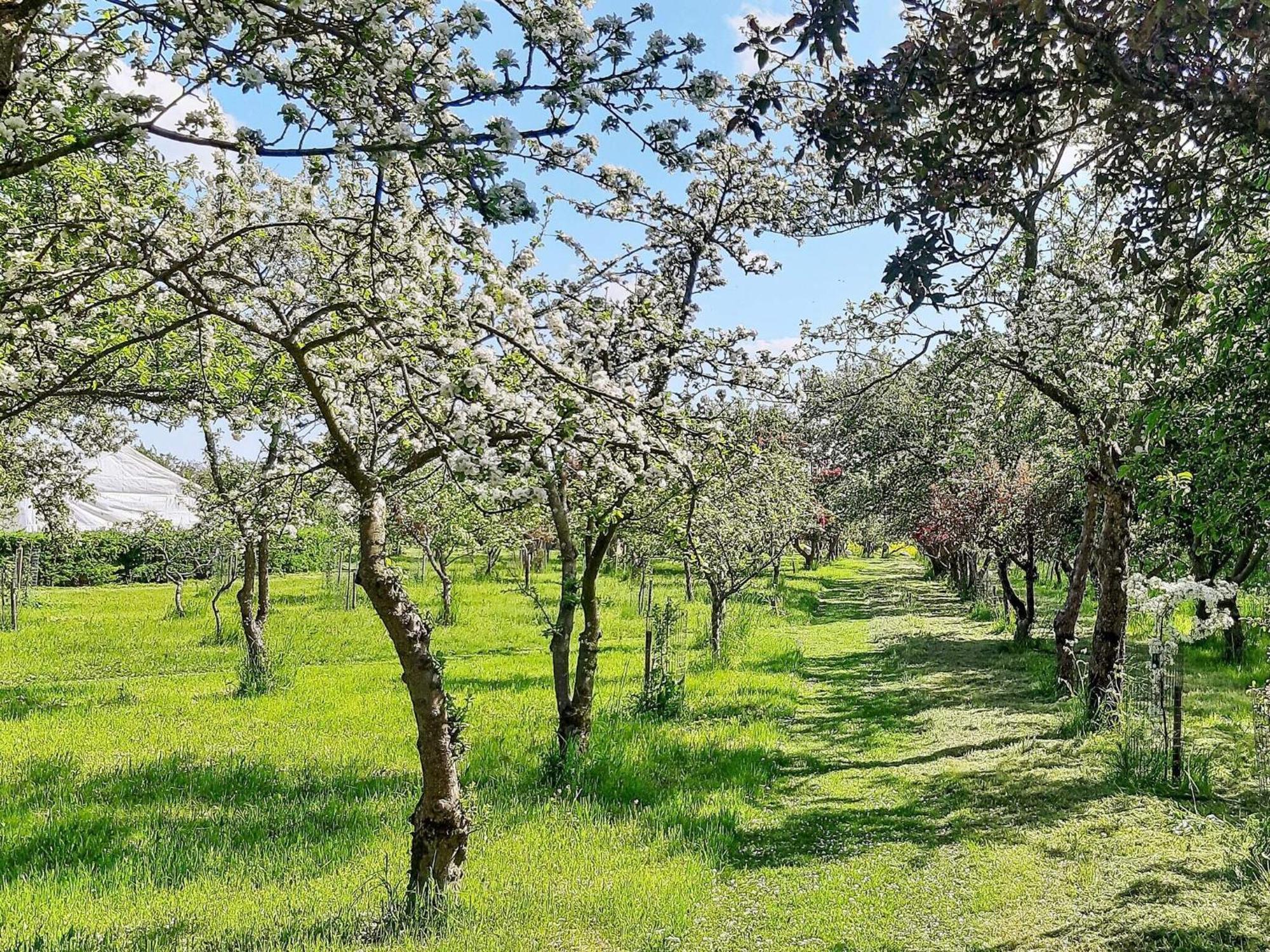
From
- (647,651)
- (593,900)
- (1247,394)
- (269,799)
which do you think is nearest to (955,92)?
(1247,394)

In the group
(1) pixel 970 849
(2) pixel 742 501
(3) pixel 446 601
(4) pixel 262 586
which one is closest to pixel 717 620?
(2) pixel 742 501

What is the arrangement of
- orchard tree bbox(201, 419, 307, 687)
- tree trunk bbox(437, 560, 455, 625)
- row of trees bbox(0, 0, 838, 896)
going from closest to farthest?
row of trees bbox(0, 0, 838, 896)
orchard tree bbox(201, 419, 307, 687)
tree trunk bbox(437, 560, 455, 625)

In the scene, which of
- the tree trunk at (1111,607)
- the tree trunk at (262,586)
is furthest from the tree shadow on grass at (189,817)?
the tree trunk at (1111,607)

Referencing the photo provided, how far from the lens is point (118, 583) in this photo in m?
36.5

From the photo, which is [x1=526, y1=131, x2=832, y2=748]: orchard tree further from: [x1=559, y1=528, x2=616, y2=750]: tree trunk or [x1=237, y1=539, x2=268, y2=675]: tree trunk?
[x1=237, y1=539, x2=268, y2=675]: tree trunk

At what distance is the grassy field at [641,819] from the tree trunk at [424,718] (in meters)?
0.35

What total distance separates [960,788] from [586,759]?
425cm

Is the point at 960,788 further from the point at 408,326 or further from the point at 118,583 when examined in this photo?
the point at 118,583

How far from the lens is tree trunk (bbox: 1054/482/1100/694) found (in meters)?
12.4

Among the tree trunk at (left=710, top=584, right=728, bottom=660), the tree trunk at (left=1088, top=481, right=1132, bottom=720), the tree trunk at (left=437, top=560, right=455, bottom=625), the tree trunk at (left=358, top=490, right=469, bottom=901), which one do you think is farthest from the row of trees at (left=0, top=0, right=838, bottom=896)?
the tree trunk at (left=437, top=560, right=455, bottom=625)

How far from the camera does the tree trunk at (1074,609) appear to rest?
1241 centimetres

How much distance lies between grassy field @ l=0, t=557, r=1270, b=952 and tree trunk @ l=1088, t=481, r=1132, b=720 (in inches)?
22.3

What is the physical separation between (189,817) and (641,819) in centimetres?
478

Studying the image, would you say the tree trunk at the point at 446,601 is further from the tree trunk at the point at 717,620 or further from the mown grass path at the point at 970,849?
the mown grass path at the point at 970,849
